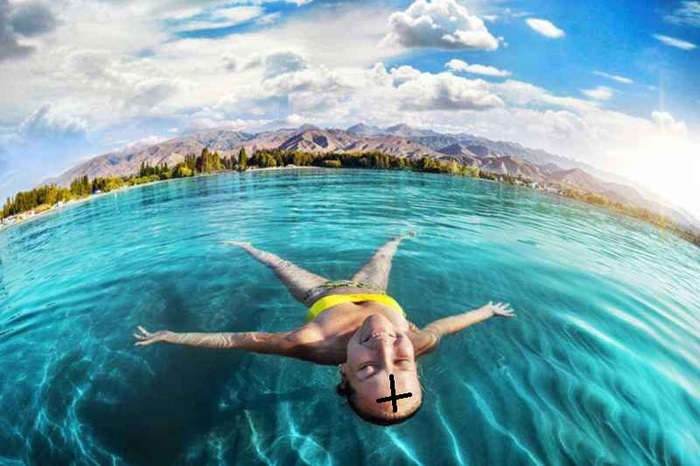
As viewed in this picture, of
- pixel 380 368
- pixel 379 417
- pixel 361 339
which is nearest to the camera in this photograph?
pixel 379 417

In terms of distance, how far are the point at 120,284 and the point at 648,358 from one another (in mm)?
11976

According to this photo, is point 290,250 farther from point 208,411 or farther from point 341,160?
point 341,160

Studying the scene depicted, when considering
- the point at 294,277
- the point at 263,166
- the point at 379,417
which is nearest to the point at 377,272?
the point at 294,277

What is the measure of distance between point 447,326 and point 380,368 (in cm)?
249

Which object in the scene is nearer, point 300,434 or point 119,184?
point 300,434

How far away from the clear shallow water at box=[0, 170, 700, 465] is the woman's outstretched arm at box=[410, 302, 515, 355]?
298 millimetres

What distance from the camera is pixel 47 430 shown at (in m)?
5.12

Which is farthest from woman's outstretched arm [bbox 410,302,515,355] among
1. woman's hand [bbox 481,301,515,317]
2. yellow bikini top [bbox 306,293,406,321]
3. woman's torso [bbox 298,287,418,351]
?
yellow bikini top [bbox 306,293,406,321]

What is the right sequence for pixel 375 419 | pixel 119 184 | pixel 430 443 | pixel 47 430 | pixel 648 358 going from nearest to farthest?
pixel 375 419, pixel 430 443, pixel 47 430, pixel 648 358, pixel 119 184

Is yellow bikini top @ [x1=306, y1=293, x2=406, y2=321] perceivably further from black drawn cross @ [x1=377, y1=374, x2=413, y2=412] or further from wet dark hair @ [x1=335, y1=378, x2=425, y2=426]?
black drawn cross @ [x1=377, y1=374, x2=413, y2=412]

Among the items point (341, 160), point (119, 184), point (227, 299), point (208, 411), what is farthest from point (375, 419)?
point (341, 160)

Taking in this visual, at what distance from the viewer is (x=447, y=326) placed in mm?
6266

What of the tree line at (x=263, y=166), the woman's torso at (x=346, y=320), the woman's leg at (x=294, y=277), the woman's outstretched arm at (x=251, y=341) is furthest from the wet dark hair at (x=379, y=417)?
the tree line at (x=263, y=166)

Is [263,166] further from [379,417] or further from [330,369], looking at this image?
[379,417]
